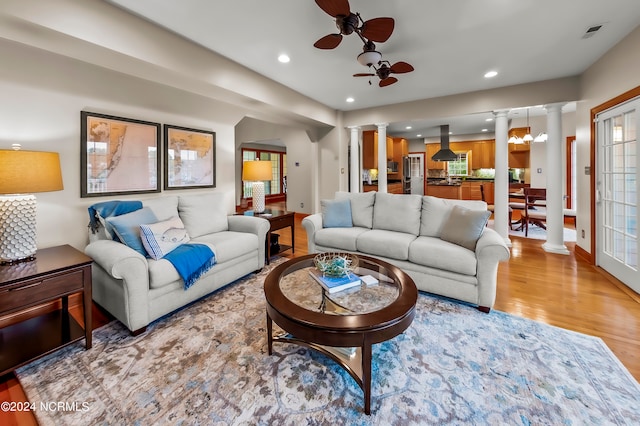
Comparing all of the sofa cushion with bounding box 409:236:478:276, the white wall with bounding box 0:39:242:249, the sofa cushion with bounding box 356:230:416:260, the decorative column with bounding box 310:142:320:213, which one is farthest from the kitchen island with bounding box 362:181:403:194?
the white wall with bounding box 0:39:242:249

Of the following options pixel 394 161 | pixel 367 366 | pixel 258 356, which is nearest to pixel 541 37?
pixel 367 366

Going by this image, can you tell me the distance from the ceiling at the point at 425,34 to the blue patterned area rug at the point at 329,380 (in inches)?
105

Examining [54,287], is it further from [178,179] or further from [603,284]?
[603,284]

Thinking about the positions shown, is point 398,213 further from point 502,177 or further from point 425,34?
point 502,177

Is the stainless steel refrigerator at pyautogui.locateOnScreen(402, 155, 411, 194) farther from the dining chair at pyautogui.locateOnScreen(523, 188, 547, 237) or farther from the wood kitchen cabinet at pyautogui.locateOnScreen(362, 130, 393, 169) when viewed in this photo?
the dining chair at pyautogui.locateOnScreen(523, 188, 547, 237)

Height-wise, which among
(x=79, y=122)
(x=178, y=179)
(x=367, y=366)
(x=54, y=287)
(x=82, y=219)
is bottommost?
(x=367, y=366)

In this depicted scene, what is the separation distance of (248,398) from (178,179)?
294 cm

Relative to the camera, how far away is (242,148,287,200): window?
978 cm

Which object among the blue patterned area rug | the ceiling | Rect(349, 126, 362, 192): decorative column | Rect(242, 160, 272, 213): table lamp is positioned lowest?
the blue patterned area rug

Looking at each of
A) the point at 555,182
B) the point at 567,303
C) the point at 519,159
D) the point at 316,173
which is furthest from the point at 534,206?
the point at 316,173

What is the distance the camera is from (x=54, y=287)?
1809mm

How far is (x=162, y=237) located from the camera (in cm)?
252

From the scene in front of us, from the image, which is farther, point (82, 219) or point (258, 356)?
point (82, 219)

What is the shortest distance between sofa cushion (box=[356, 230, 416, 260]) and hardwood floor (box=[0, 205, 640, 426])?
98 cm
